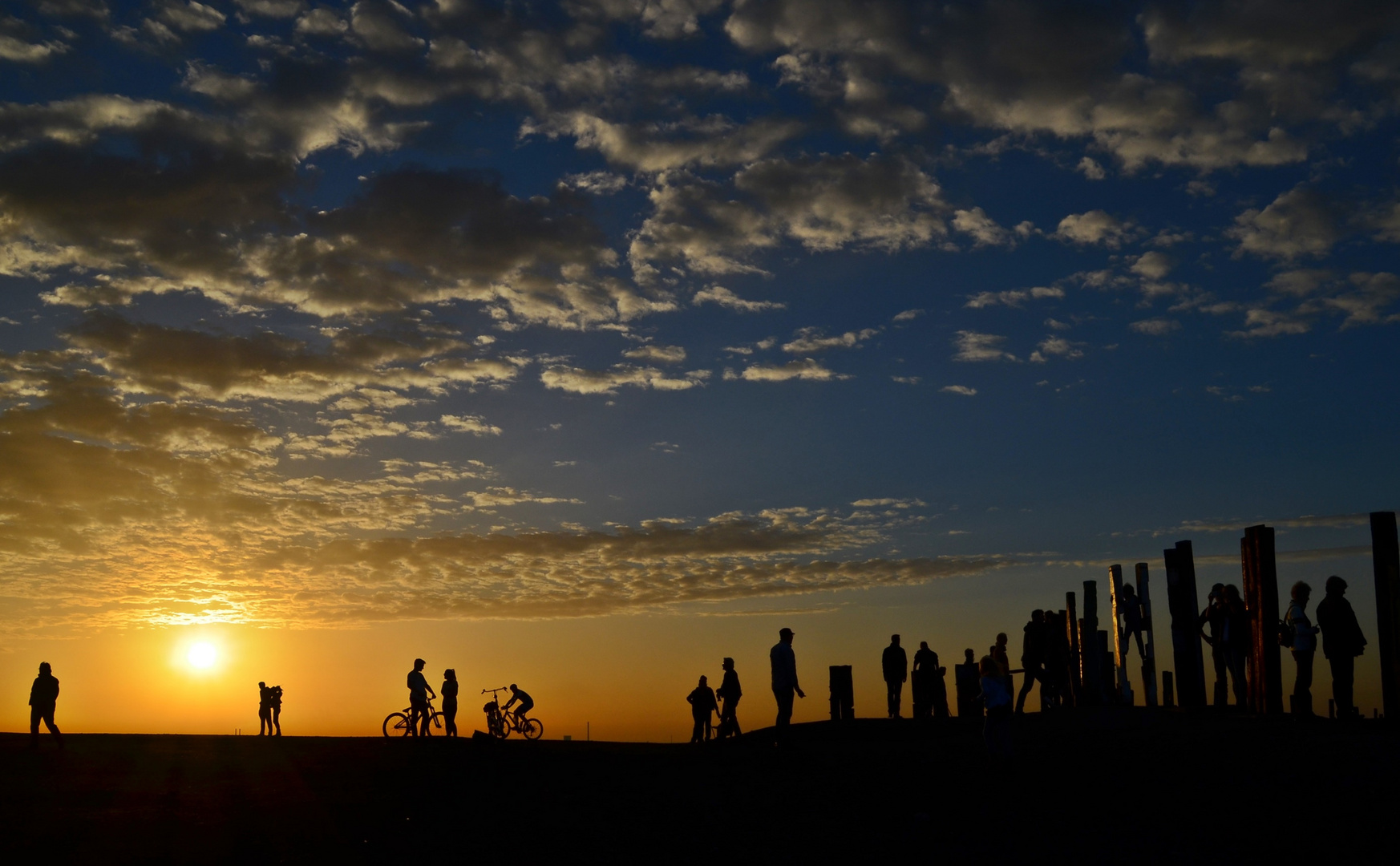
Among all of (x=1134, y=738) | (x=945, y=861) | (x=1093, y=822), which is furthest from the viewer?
(x=1134, y=738)

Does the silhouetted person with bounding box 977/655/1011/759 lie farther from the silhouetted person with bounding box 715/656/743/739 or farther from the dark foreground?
the silhouetted person with bounding box 715/656/743/739

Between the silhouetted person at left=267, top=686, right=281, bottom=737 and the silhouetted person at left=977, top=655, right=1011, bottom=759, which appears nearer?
the silhouetted person at left=977, top=655, right=1011, bottom=759

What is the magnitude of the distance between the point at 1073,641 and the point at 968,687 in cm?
382

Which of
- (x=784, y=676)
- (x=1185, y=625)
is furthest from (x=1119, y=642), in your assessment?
(x=784, y=676)

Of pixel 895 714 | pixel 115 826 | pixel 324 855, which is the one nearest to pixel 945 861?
pixel 324 855

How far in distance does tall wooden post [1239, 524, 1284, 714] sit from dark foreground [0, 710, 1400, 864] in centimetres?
72

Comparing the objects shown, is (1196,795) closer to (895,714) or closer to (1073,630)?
(895,714)

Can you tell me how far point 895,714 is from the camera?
28.9 m

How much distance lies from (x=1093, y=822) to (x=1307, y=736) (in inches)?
202

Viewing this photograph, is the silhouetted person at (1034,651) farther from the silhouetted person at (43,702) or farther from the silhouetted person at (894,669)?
the silhouetted person at (43,702)

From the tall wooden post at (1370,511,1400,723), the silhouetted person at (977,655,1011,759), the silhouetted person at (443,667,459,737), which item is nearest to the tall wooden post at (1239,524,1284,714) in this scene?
the tall wooden post at (1370,511,1400,723)

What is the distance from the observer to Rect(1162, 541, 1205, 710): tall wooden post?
21750 millimetres

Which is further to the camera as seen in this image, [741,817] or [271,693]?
[271,693]

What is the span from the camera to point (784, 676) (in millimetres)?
21891
